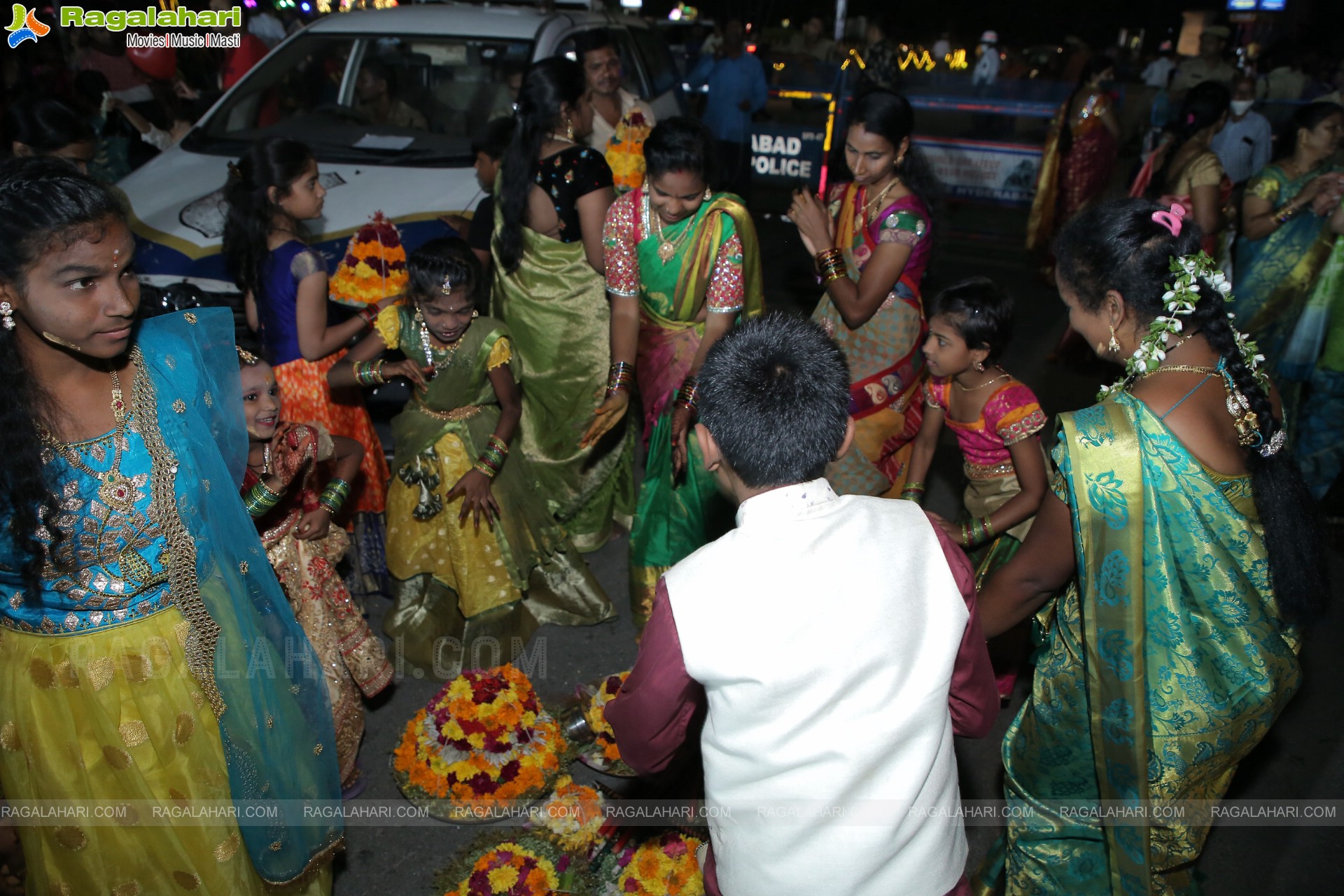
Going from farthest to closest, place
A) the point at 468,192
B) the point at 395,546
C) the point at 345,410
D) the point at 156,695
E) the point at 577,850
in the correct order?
the point at 468,192, the point at 345,410, the point at 395,546, the point at 577,850, the point at 156,695

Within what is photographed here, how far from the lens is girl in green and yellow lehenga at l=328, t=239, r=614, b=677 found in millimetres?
3084

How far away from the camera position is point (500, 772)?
2730 mm

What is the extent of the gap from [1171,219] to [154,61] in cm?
818

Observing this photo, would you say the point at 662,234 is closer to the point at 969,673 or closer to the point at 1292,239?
the point at 969,673

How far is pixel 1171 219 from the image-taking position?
193 centimetres

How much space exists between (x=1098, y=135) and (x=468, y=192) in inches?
233

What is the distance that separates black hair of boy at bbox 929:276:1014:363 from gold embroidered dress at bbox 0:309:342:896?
2.08 m

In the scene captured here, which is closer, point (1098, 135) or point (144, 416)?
point (144, 416)

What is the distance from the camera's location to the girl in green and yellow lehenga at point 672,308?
2.98 m

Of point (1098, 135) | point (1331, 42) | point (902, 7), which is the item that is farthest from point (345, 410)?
point (902, 7)

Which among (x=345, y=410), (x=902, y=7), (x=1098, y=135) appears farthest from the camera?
(x=902, y=7)

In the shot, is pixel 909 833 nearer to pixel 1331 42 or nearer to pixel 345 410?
pixel 345 410

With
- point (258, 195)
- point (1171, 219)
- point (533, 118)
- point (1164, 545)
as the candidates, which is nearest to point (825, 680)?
point (1164, 545)

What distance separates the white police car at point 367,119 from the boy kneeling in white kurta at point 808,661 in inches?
136
